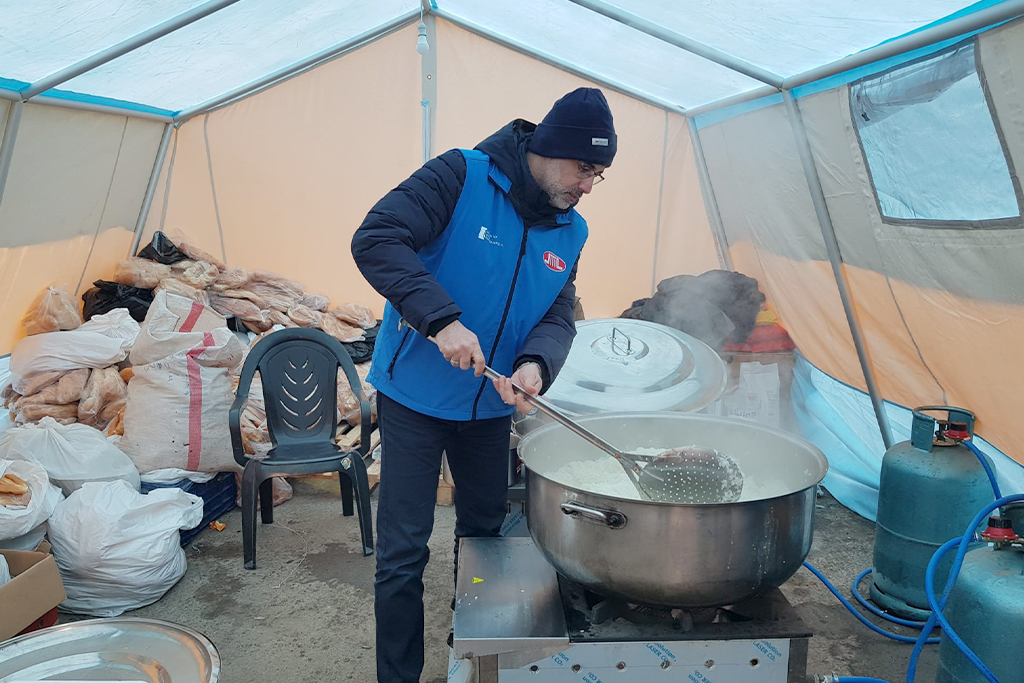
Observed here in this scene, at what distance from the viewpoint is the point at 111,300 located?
4758mm

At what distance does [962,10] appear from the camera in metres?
2.35

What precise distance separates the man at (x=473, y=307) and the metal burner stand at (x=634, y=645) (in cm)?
48

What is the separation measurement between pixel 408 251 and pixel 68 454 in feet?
7.75

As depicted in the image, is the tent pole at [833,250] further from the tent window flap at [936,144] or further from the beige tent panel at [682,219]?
the beige tent panel at [682,219]

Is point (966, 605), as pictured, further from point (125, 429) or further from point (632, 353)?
point (125, 429)

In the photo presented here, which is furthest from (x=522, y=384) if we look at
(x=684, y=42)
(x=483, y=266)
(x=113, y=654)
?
(x=684, y=42)

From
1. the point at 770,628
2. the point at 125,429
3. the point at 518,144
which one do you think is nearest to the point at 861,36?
the point at 518,144

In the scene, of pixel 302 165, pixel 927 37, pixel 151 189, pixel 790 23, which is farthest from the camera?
pixel 302 165

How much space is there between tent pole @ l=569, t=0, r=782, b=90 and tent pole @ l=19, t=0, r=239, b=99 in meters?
1.97

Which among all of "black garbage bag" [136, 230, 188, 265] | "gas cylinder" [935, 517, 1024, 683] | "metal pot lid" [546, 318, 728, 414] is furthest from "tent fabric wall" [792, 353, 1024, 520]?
"black garbage bag" [136, 230, 188, 265]

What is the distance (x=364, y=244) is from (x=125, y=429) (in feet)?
8.38

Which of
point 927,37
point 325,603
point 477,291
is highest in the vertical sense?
point 927,37

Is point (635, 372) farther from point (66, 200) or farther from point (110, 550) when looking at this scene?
point (66, 200)

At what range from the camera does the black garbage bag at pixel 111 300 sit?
4707 mm
